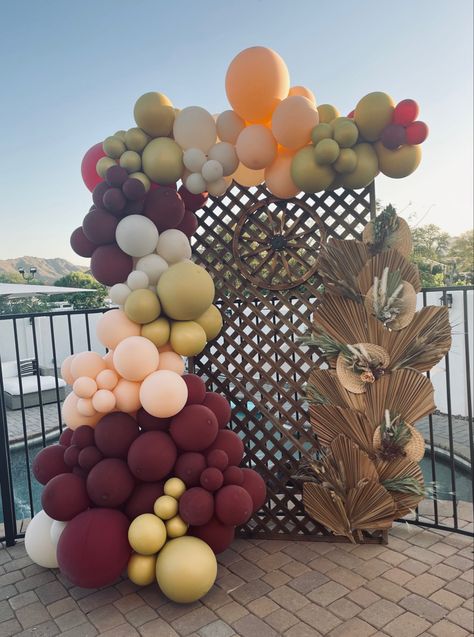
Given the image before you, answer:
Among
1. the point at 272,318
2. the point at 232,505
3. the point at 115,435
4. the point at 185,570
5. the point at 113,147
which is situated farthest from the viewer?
the point at 272,318

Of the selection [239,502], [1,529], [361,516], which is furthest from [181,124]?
[1,529]

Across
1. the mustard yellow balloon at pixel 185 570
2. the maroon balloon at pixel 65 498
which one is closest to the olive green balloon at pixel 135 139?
the maroon balloon at pixel 65 498

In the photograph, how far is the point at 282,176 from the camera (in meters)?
2.62

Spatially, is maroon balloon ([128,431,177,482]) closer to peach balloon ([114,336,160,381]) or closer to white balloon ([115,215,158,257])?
peach balloon ([114,336,160,381])

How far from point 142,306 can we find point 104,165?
0.87m

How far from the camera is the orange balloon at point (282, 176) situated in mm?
2610

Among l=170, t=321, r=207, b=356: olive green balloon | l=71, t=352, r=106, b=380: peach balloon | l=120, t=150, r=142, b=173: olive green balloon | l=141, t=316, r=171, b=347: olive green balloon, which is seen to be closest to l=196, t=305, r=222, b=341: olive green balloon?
l=170, t=321, r=207, b=356: olive green balloon

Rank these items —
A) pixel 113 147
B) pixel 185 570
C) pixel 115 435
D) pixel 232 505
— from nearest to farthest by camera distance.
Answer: pixel 185 570, pixel 232 505, pixel 115 435, pixel 113 147

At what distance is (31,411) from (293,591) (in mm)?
6897

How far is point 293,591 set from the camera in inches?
90.7

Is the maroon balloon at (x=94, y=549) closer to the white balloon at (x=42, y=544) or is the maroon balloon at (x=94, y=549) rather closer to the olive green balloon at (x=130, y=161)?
the white balloon at (x=42, y=544)

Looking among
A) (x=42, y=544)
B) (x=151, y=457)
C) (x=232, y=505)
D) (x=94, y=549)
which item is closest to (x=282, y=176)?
(x=151, y=457)

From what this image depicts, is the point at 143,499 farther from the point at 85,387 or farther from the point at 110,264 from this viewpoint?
the point at 110,264

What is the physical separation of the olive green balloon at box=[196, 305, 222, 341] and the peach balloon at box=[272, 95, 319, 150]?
105 centimetres
